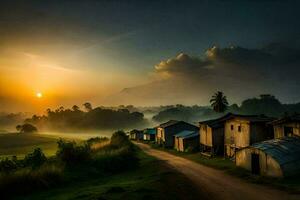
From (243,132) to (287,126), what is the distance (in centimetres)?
946

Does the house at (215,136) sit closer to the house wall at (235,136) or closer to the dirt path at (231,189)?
the house wall at (235,136)

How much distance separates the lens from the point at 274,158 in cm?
3619

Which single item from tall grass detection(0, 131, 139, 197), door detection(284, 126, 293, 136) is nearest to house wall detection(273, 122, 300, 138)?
door detection(284, 126, 293, 136)

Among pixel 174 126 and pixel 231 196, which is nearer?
pixel 231 196

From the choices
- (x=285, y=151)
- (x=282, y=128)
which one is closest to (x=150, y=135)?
(x=282, y=128)

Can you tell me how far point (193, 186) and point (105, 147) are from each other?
44.8 meters

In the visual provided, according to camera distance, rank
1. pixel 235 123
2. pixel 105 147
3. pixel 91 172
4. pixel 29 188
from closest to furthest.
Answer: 1. pixel 29 188
2. pixel 91 172
3. pixel 235 123
4. pixel 105 147

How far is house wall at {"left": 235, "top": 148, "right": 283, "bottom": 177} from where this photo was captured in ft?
118

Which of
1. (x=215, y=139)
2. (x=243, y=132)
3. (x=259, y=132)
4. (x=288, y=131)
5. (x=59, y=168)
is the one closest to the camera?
(x=59, y=168)

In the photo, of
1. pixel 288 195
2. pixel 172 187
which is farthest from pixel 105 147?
pixel 288 195

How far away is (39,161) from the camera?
1795 inches

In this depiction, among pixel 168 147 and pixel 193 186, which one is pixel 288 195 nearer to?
pixel 193 186

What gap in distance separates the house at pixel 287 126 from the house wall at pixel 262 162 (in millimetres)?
7653

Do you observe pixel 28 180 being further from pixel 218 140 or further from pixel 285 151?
pixel 218 140
